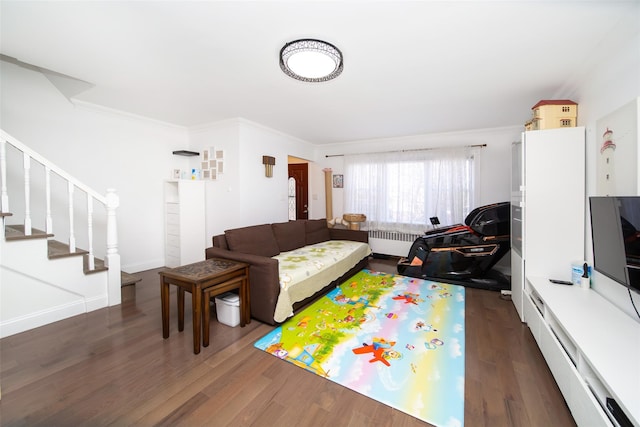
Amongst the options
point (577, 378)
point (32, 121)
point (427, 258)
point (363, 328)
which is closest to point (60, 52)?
point (32, 121)

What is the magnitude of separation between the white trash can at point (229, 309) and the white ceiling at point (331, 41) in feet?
7.04

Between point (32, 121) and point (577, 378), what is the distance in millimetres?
5403

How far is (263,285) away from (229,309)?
40 cm

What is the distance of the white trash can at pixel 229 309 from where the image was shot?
244 cm

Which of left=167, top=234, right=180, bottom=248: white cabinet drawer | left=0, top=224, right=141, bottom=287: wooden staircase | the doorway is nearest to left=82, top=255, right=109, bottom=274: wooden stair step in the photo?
left=0, top=224, right=141, bottom=287: wooden staircase

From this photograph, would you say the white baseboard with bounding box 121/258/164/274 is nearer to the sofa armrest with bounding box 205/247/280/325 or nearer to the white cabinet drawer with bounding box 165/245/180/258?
the white cabinet drawer with bounding box 165/245/180/258

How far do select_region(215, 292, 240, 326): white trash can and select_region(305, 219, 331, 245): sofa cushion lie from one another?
72.6 inches

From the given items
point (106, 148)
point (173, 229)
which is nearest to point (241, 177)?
point (173, 229)

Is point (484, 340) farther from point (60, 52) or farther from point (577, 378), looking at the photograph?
point (60, 52)

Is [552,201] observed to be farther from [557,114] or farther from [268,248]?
[268,248]

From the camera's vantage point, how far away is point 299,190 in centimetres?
627

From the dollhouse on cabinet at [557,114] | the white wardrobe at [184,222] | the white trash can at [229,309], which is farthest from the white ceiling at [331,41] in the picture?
the white trash can at [229,309]

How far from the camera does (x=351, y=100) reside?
3.08 meters

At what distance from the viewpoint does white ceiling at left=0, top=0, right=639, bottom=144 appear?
5.24ft
